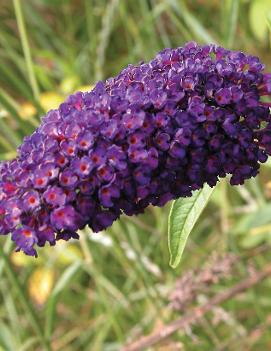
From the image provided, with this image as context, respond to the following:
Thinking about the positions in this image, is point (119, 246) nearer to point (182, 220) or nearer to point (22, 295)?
point (22, 295)

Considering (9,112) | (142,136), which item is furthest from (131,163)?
(9,112)

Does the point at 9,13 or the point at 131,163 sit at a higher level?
the point at 9,13

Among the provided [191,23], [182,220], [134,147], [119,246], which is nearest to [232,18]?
[191,23]

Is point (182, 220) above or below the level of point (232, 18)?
below

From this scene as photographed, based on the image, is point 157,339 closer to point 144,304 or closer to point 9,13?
point 144,304

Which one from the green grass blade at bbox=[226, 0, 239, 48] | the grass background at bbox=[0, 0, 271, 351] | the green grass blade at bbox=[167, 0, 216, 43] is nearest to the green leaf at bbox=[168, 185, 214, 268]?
the grass background at bbox=[0, 0, 271, 351]
